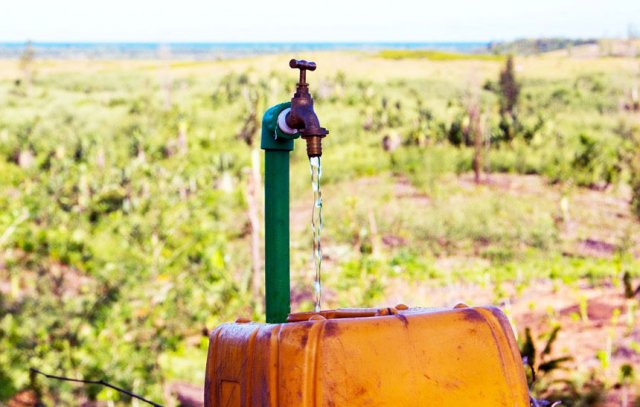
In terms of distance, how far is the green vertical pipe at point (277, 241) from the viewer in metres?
1.83

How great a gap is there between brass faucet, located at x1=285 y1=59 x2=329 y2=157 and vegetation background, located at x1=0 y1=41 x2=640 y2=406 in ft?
4.57

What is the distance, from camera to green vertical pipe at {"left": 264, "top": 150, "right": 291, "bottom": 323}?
1832mm

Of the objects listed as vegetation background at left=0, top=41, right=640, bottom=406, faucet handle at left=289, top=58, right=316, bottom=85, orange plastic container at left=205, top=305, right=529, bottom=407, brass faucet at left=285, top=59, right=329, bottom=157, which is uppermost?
faucet handle at left=289, top=58, right=316, bottom=85

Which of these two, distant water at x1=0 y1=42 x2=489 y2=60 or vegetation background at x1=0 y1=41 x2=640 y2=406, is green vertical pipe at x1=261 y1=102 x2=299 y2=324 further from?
distant water at x1=0 y1=42 x2=489 y2=60

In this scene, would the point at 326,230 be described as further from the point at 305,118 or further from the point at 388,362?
the point at 388,362

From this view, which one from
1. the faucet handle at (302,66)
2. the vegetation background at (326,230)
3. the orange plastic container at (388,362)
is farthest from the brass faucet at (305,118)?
the vegetation background at (326,230)

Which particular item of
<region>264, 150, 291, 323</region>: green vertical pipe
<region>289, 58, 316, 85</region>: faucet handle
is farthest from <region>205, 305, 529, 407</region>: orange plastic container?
<region>289, 58, 316, 85</region>: faucet handle

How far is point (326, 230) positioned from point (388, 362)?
10.7m

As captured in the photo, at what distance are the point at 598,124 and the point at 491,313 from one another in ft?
63.5

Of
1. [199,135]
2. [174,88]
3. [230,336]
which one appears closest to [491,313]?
[230,336]

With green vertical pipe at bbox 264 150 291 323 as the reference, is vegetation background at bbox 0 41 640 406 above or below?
below

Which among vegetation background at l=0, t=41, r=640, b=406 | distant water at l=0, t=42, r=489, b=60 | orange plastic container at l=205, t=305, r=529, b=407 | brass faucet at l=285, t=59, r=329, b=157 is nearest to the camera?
orange plastic container at l=205, t=305, r=529, b=407

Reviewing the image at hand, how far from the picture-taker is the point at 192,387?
7.08 m

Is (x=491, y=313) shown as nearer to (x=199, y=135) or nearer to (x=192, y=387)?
(x=192, y=387)
